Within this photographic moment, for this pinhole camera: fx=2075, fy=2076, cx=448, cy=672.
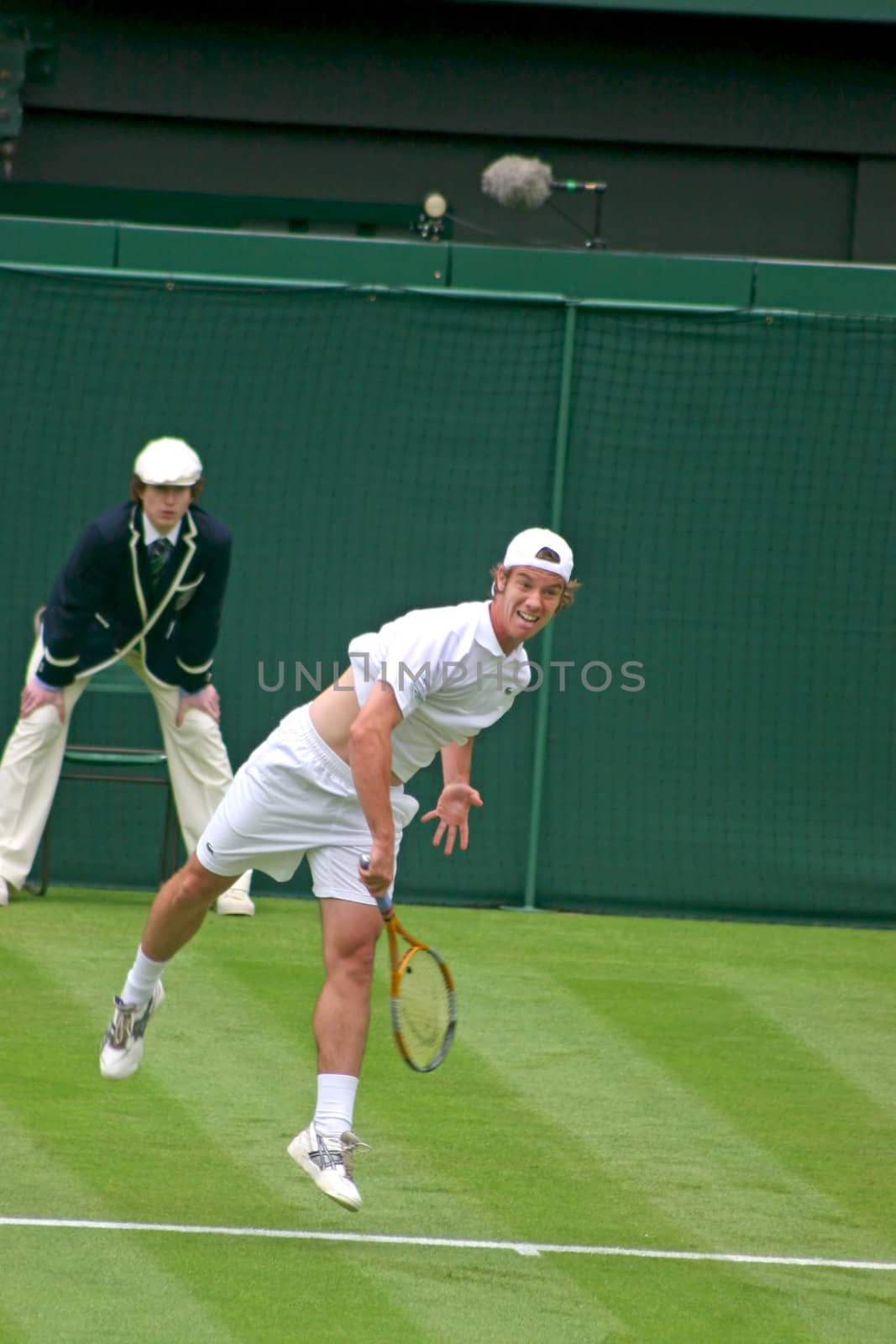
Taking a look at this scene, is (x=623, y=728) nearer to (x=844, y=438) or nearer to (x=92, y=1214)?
(x=844, y=438)

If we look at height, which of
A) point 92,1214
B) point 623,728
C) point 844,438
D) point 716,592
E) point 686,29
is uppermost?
point 686,29

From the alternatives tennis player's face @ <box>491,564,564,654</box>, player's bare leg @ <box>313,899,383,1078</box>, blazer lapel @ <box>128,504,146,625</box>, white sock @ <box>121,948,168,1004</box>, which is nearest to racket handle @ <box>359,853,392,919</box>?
player's bare leg @ <box>313,899,383,1078</box>

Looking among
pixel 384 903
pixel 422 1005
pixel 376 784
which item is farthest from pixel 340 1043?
pixel 376 784

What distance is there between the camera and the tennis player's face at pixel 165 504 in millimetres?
8750

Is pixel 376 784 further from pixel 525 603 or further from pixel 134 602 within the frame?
pixel 134 602

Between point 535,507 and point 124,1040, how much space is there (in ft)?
14.8

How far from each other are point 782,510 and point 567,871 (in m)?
2.05

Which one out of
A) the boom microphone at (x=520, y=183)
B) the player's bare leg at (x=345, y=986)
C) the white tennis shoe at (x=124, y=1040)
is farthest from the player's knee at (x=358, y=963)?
the boom microphone at (x=520, y=183)

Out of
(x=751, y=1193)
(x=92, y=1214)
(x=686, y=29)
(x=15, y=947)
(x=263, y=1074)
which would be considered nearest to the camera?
(x=92, y=1214)

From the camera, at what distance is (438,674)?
548 cm

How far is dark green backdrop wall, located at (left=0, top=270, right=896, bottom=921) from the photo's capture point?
9.90 m

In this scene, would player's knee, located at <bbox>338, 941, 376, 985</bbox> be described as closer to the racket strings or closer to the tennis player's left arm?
the racket strings

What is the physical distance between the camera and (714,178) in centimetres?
1611

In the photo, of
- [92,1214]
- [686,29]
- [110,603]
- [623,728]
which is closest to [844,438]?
[623,728]
